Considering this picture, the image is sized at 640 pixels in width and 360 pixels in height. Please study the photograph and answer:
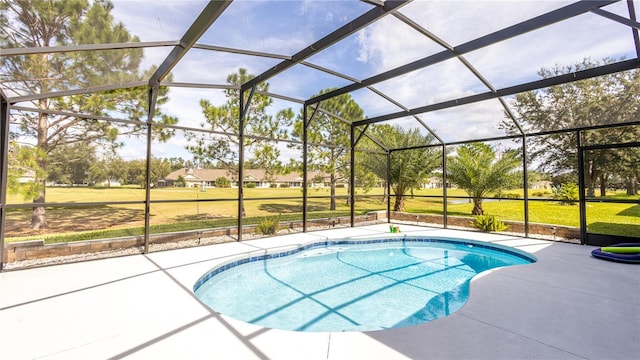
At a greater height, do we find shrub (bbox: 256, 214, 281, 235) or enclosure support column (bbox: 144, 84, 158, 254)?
enclosure support column (bbox: 144, 84, 158, 254)

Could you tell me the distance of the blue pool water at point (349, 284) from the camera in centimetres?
406

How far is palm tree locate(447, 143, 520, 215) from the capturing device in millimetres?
11852

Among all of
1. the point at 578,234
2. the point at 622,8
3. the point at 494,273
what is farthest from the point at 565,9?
the point at 578,234

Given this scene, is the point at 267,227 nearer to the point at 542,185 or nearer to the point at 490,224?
the point at 490,224

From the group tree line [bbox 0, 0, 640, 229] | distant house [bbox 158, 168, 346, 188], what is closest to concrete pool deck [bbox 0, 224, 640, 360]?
tree line [bbox 0, 0, 640, 229]

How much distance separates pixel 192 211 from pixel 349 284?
25.4 ft

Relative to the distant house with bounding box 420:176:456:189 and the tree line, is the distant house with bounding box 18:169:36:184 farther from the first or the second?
the distant house with bounding box 420:176:456:189

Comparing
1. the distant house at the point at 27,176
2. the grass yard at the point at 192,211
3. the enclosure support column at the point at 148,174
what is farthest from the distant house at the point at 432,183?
the distant house at the point at 27,176

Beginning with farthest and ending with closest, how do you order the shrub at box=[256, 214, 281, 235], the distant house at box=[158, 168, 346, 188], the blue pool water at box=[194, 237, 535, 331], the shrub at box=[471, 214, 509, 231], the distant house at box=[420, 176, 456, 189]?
the distant house at box=[420, 176, 456, 189], the distant house at box=[158, 168, 346, 188], the shrub at box=[471, 214, 509, 231], the shrub at box=[256, 214, 281, 235], the blue pool water at box=[194, 237, 535, 331]

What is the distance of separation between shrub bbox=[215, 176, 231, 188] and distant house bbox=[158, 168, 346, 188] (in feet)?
0.26

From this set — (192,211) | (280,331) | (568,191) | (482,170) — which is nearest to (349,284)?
(280,331)

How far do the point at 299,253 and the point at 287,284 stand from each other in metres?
1.80

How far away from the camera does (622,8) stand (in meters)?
4.46

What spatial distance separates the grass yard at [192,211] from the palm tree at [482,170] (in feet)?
6.71
